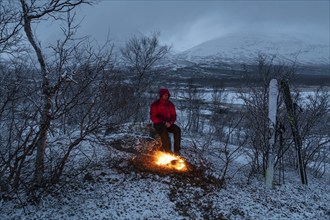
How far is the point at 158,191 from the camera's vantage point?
5305mm

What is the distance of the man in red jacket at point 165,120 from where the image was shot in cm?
660

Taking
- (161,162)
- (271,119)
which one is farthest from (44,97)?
(271,119)

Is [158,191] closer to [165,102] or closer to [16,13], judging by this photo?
[165,102]

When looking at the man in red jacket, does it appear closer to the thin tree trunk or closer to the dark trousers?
the dark trousers

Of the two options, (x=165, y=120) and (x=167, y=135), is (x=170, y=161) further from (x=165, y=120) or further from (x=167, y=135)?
(x=165, y=120)

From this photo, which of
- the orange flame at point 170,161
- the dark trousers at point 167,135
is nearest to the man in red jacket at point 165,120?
the dark trousers at point 167,135

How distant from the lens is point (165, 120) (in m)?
7.01

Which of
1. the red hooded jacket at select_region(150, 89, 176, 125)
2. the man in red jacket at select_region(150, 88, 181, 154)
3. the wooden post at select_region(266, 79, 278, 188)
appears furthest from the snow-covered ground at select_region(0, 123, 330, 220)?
the red hooded jacket at select_region(150, 89, 176, 125)

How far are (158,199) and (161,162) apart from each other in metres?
1.26

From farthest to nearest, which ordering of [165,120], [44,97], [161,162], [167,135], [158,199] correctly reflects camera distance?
[165,120]
[167,135]
[161,162]
[158,199]
[44,97]

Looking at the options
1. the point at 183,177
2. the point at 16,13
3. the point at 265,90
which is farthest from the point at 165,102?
the point at 16,13

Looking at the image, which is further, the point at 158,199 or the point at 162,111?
the point at 162,111

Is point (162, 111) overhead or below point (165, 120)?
overhead

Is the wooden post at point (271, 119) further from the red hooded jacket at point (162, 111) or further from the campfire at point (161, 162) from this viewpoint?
the red hooded jacket at point (162, 111)
